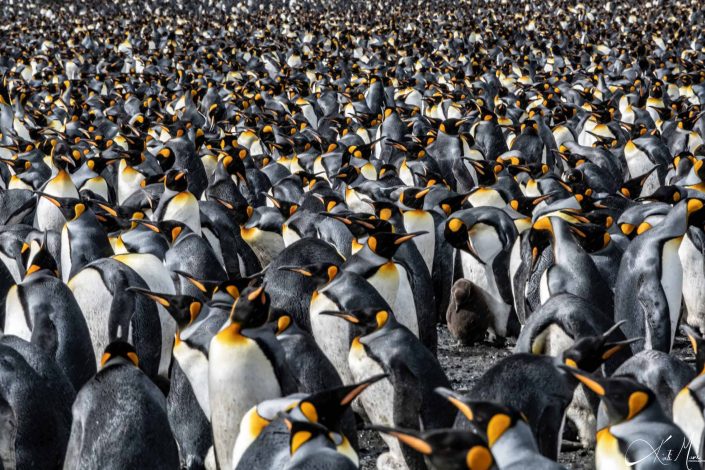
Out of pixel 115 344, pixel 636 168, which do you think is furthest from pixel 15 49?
pixel 115 344

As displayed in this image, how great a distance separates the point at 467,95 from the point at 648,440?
11185 mm

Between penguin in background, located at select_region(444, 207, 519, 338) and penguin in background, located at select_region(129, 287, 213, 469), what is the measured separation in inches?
88.2

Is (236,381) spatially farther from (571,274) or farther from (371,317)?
(571,274)

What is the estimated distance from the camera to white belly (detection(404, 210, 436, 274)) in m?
6.50

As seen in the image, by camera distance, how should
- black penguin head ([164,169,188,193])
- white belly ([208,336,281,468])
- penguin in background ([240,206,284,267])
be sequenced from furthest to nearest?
penguin in background ([240,206,284,267]), black penguin head ([164,169,188,193]), white belly ([208,336,281,468])

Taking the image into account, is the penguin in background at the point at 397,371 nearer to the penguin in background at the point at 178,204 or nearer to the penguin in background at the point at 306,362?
the penguin in background at the point at 306,362

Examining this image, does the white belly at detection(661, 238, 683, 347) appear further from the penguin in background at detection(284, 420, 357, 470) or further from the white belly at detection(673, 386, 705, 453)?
the penguin in background at detection(284, 420, 357, 470)

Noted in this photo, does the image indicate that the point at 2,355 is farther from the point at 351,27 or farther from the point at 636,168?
the point at 351,27

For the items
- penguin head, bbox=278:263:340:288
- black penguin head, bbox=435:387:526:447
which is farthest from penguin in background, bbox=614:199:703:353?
black penguin head, bbox=435:387:526:447

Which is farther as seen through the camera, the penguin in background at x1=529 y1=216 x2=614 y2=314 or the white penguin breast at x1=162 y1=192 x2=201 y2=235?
the white penguin breast at x1=162 y1=192 x2=201 y2=235

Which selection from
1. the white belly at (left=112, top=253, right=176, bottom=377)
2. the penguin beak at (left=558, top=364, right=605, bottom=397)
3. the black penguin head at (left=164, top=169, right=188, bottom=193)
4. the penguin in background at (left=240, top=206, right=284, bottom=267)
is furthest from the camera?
the penguin in background at (left=240, top=206, right=284, bottom=267)

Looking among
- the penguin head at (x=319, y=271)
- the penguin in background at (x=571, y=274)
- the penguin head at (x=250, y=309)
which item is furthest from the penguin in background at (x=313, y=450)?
the penguin in background at (x=571, y=274)

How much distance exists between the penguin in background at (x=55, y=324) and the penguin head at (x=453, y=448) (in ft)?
7.54

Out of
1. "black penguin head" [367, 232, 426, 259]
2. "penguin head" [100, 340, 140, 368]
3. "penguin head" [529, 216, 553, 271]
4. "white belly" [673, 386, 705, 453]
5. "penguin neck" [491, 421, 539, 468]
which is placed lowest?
"white belly" [673, 386, 705, 453]
